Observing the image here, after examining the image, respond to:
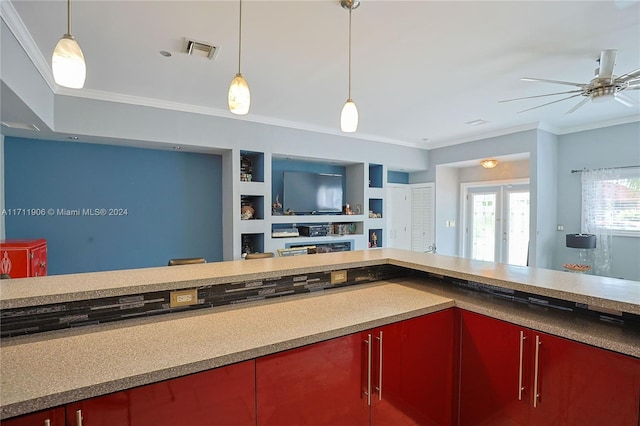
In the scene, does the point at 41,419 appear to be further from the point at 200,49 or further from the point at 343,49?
the point at 343,49

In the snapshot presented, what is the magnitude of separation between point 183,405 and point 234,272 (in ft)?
2.39

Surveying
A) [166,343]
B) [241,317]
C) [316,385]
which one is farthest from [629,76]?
[166,343]

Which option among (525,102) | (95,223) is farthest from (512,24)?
(95,223)

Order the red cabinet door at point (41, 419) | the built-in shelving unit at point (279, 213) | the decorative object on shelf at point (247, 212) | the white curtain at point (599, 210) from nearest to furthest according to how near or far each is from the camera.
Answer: the red cabinet door at point (41, 419), the built-in shelving unit at point (279, 213), the decorative object on shelf at point (247, 212), the white curtain at point (599, 210)

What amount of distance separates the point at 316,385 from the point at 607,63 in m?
3.24

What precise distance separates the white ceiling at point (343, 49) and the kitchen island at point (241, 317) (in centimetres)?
172

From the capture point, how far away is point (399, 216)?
22.2ft

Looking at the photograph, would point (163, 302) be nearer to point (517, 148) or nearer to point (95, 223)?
point (95, 223)

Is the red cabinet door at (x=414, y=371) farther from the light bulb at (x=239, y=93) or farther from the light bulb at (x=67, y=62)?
the light bulb at (x=67, y=62)

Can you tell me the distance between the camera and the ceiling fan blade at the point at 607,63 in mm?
2422

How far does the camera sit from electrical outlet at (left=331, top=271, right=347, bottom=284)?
2.04 metres

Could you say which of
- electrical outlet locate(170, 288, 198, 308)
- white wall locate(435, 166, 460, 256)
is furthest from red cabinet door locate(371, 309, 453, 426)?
white wall locate(435, 166, 460, 256)

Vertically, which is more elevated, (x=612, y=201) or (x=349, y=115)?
(x=349, y=115)

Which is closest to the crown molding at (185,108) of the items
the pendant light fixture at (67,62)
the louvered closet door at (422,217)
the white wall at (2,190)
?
the white wall at (2,190)
